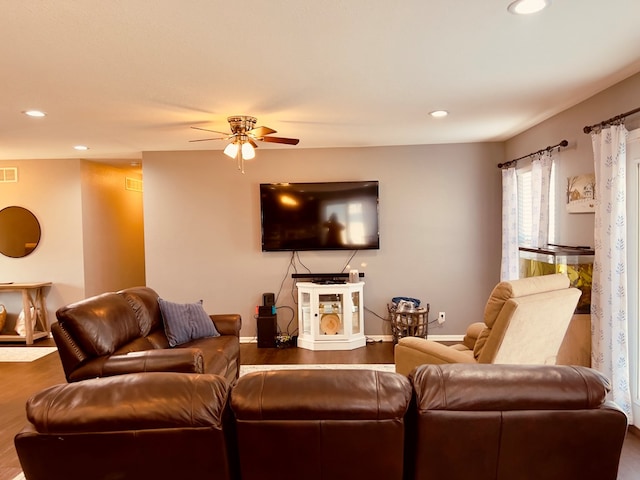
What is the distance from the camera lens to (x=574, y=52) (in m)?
2.44

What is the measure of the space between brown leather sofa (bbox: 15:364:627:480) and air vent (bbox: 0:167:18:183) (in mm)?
5742

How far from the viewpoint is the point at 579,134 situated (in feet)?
11.2

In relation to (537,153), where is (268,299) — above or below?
below

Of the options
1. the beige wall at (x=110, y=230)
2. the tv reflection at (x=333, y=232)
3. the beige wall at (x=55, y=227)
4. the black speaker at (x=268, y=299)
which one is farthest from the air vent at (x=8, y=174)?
the tv reflection at (x=333, y=232)

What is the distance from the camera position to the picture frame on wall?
322 centimetres

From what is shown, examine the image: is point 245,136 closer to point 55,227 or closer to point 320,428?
point 320,428

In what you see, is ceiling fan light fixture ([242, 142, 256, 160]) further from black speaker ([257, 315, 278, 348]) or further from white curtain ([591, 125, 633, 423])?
white curtain ([591, 125, 633, 423])

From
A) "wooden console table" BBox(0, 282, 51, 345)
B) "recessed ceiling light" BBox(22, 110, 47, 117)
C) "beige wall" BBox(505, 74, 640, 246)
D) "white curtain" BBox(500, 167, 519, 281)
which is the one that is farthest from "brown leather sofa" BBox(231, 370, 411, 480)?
"wooden console table" BBox(0, 282, 51, 345)

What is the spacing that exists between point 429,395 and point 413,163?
14.4 feet

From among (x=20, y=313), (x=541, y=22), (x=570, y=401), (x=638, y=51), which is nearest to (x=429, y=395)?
(x=570, y=401)

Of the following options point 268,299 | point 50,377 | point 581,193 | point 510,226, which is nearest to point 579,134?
point 581,193

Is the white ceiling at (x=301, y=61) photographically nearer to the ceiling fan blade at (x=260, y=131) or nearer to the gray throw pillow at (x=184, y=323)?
the ceiling fan blade at (x=260, y=131)

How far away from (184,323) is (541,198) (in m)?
3.48

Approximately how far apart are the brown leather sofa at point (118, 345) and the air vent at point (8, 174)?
3.74 metres
